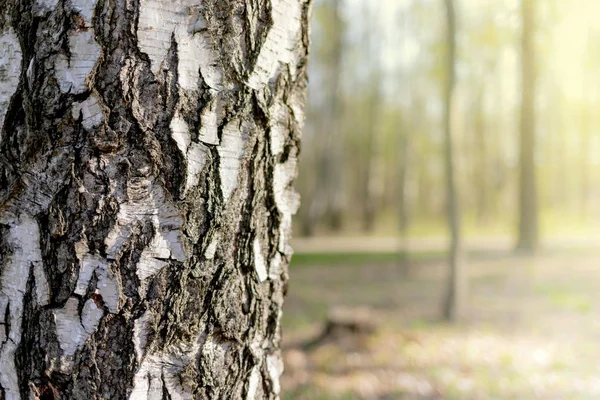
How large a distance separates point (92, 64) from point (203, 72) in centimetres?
21

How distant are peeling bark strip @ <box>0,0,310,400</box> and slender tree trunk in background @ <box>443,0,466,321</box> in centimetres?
649

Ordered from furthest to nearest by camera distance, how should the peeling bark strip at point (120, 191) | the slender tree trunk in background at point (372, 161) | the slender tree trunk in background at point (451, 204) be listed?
the slender tree trunk in background at point (372, 161), the slender tree trunk in background at point (451, 204), the peeling bark strip at point (120, 191)

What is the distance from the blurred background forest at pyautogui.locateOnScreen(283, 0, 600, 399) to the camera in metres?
5.36

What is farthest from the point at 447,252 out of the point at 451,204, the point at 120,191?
the point at 120,191

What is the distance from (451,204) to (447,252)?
357 inches

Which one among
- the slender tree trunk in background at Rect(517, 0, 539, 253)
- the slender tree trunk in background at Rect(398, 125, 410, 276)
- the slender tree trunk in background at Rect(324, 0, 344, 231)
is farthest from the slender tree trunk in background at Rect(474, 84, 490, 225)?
the slender tree trunk in background at Rect(398, 125, 410, 276)

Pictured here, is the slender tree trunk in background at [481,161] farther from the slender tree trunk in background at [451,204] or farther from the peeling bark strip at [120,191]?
the peeling bark strip at [120,191]

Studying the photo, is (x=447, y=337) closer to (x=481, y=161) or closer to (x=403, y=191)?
(x=403, y=191)

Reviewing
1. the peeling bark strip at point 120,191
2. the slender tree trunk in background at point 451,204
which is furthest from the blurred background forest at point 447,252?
the peeling bark strip at point 120,191

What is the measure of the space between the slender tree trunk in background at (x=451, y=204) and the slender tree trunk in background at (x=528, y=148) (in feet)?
25.4

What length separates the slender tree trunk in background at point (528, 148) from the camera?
44.8 feet

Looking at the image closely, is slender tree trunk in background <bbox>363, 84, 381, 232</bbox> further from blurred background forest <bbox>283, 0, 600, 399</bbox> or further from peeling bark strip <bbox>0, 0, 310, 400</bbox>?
peeling bark strip <bbox>0, 0, 310, 400</bbox>

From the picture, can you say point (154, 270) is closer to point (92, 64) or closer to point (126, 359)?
point (126, 359)

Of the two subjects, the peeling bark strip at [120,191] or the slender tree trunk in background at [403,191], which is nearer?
the peeling bark strip at [120,191]
